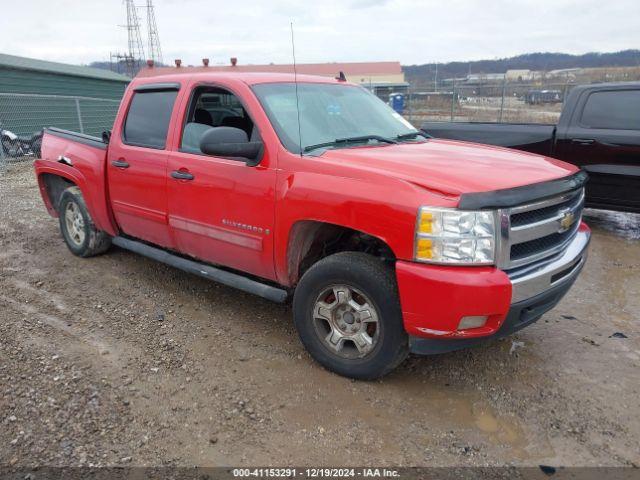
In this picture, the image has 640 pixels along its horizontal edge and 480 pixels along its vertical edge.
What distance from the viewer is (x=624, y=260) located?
5.73 metres

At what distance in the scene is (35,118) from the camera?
55.1 ft

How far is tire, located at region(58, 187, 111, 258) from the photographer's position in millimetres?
5391

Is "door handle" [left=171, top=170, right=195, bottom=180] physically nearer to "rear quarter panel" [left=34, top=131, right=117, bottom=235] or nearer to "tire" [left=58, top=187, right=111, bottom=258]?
"rear quarter panel" [left=34, top=131, right=117, bottom=235]

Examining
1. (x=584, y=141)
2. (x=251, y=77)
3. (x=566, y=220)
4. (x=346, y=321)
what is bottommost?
(x=346, y=321)

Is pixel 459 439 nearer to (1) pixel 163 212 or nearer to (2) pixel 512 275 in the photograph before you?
(2) pixel 512 275

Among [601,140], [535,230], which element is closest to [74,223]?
[535,230]

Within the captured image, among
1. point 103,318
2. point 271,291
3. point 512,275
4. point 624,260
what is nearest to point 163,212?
point 103,318

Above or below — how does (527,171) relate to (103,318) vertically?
above

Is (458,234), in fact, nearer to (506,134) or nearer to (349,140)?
(349,140)

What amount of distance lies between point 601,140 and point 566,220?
3.84 m

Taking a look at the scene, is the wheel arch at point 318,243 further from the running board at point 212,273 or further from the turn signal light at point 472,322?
the turn signal light at point 472,322

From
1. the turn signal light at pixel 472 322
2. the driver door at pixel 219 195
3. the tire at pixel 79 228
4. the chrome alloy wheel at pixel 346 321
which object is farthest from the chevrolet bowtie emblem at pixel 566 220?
the tire at pixel 79 228

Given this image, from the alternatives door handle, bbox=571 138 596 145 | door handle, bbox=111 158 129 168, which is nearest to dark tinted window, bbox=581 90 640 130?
door handle, bbox=571 138 596 145

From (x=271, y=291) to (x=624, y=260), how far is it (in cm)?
436
